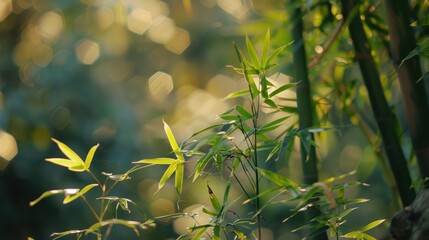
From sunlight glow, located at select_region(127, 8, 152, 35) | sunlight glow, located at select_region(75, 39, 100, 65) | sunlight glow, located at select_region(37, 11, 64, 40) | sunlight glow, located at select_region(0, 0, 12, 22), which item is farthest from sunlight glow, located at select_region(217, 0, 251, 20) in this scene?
sunlight glow, located at select_region(0, 0, 12, 22)

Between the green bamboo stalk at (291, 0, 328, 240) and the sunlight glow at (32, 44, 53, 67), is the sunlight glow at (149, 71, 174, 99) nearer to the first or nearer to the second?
the sunlight glow at (32, 44, 53, 67)

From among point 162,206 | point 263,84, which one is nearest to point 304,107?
point 263,84

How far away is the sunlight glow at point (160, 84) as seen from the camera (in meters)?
3.90

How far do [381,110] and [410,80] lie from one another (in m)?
0.12

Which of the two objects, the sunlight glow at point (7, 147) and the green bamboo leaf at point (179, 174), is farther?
the sunlight glow at point (7, 147)

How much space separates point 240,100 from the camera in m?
3.88

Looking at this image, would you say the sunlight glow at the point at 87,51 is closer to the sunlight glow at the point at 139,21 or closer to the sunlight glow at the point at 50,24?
the sunlight glow at the point at 50,24

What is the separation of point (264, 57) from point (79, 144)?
2472 millimetres

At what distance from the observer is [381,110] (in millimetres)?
1134

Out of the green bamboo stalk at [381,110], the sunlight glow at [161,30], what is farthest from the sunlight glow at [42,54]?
the green bamboo stalk at [381,110]

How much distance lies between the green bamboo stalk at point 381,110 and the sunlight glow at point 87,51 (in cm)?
251

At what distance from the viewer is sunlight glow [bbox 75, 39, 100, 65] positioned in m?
3.60

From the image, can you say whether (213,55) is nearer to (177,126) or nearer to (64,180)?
(177,126)

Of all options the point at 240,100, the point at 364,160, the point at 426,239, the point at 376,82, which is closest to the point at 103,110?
the point at 240,100
